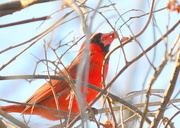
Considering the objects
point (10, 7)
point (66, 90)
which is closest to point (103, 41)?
point (66, 90)

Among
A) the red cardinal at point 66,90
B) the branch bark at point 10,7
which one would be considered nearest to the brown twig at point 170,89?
the branch bark at point 10,7

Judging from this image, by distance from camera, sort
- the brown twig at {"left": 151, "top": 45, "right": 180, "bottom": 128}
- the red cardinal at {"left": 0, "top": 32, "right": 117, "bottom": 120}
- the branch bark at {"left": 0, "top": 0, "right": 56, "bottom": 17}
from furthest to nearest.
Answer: the red cardinal at {"left": 0, "top": 32, "right": 117, "bottom": 120}, the branch bark at {"left": 0, "top": 0, "right": 56, "bottom": 17}, the brown twig at {"left": 151, "top": 45, "right": 180, "bottom": 128}

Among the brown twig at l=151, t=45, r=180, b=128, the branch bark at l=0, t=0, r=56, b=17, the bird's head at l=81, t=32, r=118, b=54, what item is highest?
the bird's head at l=81, t=32, r=118, b=54

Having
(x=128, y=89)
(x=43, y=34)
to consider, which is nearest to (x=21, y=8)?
(x=43, y=34)

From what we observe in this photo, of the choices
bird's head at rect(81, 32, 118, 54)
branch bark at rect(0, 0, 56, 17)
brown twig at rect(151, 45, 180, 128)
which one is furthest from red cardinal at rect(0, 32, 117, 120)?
brown twig at rect(151, 45, 180, 128)

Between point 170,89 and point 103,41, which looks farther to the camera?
point 103,41

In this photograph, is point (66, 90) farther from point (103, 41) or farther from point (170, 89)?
point (170, 89)

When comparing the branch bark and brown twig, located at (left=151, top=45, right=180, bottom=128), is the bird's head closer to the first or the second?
the branch bark

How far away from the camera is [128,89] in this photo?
2660 mm

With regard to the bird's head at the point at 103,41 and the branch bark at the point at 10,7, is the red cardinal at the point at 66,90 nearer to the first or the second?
the bird's head at the point at 103,41

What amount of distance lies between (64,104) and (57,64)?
1114 mm

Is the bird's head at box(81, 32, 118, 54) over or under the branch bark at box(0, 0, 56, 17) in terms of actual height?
over

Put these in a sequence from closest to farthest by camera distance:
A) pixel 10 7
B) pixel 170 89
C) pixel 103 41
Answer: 1. pixel 170 89
2. pixel 10 7
3. pixel 103 41

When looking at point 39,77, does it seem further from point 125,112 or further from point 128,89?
point 125,112
